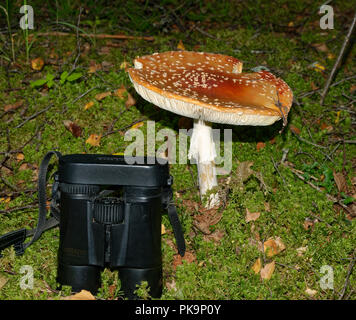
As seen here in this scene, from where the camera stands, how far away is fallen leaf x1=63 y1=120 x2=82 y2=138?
11.1 feet

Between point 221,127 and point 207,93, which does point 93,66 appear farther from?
point 207,93

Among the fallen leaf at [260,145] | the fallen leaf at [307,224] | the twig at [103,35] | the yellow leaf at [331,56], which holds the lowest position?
the fallen leaf at [307,224]

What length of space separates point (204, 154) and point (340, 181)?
116cm

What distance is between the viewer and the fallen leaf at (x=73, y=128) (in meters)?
3.38

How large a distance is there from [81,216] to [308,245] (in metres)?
1.48

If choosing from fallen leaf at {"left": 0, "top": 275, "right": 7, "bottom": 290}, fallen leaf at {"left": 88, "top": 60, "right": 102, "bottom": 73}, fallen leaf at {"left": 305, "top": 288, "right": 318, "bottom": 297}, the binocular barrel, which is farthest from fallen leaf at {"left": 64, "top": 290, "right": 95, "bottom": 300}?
fallen leaf at {"left": 88, "top": 60, "right": 102, "bottom": 73}

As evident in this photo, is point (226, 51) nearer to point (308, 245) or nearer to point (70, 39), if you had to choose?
point (70, 39)

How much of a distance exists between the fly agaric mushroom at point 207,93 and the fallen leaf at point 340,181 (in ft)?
3.11

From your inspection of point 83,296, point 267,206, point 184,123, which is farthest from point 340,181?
point 83,296

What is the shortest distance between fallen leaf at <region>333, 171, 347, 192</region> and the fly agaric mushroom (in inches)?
37.3

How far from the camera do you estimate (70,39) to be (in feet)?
13.6

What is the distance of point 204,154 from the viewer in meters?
2.81

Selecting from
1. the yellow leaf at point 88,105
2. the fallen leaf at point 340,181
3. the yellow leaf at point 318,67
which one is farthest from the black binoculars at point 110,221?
the yellow leaf at point 318,67

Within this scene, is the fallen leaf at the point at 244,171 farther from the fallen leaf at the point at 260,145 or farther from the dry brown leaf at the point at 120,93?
the dry brown leaf at the point at 120,93
